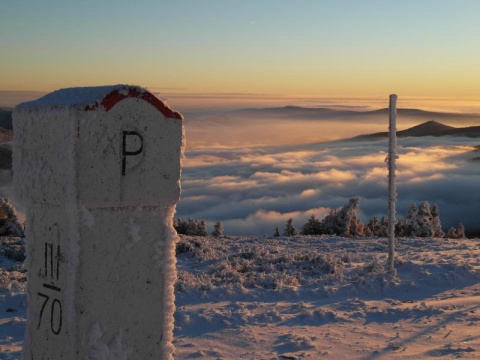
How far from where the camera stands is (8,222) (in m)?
19.9

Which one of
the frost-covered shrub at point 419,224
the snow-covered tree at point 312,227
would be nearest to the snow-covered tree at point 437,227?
the frost-covered shrub at point 419,224

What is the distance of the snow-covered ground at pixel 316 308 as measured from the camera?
21.9 ft

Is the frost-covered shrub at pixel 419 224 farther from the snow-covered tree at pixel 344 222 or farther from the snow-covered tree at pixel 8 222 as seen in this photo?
the snow-covered tree at pixel 8 222

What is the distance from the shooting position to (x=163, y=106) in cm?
373

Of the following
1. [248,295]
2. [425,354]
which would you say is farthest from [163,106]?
[248,295]

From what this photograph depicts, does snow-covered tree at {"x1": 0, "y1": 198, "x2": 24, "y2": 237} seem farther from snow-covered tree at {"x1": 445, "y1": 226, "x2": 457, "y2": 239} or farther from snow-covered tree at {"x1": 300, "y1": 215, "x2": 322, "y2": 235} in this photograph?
snow-covered tree at {"x1": 445, "y1": 226, "x2": 457, "y2": 239}

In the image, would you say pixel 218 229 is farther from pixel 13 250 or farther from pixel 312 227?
pixel 13 250

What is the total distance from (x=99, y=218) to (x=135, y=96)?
811 mm

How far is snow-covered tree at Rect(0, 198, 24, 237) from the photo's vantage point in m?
19.8

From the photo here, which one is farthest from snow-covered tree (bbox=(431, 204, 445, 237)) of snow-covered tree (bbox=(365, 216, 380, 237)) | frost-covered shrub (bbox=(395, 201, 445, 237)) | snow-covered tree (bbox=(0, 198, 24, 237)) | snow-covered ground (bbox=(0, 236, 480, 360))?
snow-covered tree (bbox=(0, 198, 24, 237))

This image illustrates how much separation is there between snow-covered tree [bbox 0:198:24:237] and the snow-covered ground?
7161mm

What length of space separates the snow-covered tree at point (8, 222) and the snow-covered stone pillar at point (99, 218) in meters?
17.0

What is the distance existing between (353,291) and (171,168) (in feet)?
21.4

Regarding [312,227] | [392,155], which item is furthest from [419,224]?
[392,155]
